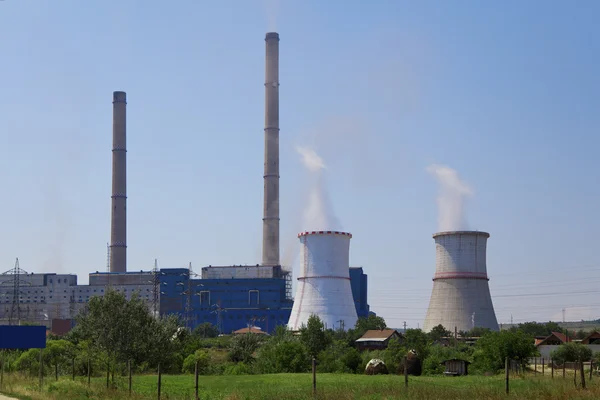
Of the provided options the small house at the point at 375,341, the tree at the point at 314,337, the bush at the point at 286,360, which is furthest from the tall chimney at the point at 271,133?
the bush at the point at 286,360

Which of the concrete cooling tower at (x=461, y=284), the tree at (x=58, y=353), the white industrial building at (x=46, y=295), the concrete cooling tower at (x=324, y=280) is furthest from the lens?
the white industrial building at (x=46, y=295)

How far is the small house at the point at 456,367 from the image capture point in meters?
30.3

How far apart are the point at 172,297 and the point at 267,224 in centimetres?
1667

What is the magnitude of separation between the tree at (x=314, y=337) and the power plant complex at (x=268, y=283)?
587 cm

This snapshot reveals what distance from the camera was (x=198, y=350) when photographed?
34.0 metres

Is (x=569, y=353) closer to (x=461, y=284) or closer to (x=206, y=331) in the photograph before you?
(x=461, y=284)

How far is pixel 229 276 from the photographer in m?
83.4

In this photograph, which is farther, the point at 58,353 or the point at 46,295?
the point at 46,295

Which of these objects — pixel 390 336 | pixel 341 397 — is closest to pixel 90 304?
pixel 341 397

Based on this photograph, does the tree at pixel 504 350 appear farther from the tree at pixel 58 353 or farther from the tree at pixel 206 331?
the tree at pixel 206 331

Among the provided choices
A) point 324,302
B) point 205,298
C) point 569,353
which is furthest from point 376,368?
point 205,298

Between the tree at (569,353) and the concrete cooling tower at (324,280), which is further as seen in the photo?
the concrete cooling tower at (324,280)

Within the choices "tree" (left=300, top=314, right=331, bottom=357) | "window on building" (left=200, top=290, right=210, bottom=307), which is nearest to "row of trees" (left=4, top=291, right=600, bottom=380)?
"tree" (left=300, top=314, right=331, bottom=357)

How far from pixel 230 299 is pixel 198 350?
47.8 metres
